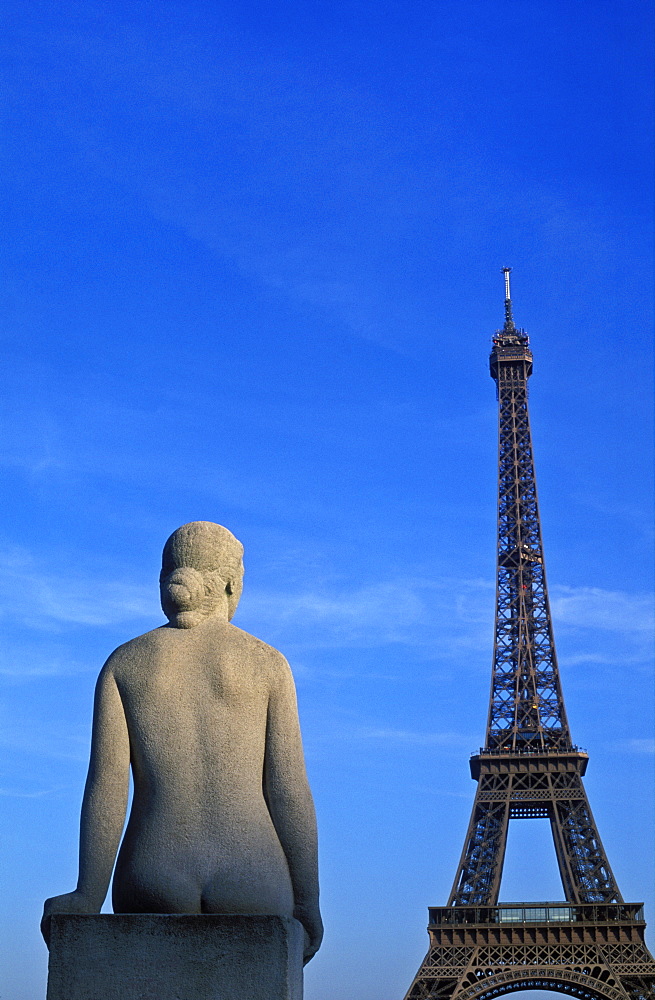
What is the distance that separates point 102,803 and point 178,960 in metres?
0.86

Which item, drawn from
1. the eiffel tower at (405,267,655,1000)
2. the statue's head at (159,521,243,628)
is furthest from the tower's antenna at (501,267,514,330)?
Answer: the statue's head at (159,521,243,628)

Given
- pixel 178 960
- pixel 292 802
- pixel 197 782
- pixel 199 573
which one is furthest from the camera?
pixel 199 573

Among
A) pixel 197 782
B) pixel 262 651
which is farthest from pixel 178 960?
pixel 262 651

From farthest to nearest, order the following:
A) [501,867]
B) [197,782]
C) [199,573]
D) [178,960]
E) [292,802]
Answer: [501,867]
[199,573]
[292,802]
[197,782]
[178,960]

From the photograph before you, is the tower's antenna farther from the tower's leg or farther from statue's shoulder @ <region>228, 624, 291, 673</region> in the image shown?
statue's shoulder @ <region>228, 624, 291, 673</region>

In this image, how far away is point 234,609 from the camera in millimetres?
6098

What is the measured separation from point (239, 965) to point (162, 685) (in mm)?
1278

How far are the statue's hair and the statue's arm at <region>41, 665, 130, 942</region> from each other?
653 millimetres

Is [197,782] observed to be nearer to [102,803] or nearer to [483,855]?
[102,803]

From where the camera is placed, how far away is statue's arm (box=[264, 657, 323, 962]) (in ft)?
17.9

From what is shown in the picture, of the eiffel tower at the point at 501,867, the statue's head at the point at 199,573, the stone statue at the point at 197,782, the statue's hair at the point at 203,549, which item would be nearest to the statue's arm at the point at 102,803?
the stone statue at the point at 197,782

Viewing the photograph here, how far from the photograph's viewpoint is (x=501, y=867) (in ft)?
208

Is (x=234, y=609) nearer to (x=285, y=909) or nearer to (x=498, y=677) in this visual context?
(x=285, y=909)

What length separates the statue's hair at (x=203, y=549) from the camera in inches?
233
